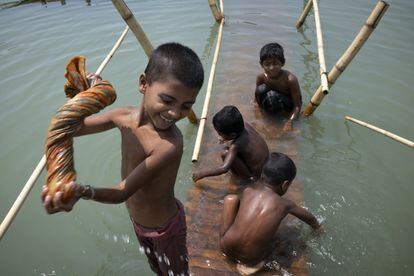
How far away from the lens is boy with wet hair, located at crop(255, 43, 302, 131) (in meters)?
4.04

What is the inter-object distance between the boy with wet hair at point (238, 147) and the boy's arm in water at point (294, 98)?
3.46 ft

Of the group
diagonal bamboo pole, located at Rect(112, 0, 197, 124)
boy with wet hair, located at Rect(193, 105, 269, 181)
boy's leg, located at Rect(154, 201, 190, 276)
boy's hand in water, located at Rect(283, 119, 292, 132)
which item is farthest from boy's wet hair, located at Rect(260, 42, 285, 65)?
boy's leg, located at Rect(154, 201, 190, 276)

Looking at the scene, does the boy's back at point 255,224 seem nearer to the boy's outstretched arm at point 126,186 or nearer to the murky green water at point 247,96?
the murky green water at point 247,96

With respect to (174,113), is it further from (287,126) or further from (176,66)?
(287,126)

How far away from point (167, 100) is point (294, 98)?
3.05 m

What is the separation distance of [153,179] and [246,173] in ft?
5.51

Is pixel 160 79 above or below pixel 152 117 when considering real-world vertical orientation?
above

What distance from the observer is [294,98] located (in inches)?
167

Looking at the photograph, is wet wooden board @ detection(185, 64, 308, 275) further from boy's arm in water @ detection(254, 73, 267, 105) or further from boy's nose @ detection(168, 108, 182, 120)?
boy's nose @ detection(168, 108, 182, 120)

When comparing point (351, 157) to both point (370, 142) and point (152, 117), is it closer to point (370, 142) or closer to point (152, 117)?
point (370, 142)

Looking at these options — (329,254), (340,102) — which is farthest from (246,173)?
(340,102)

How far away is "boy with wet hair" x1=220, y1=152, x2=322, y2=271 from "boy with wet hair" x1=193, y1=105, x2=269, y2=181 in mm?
610

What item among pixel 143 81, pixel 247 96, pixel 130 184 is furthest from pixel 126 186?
pixel 247 96

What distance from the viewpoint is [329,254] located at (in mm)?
2707
